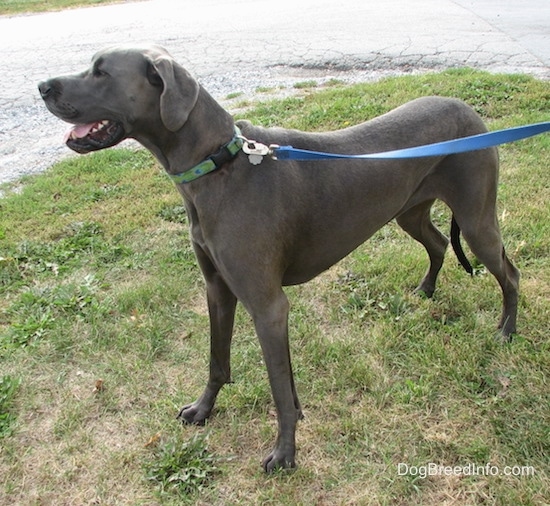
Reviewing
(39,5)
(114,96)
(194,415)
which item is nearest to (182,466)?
(194,415)

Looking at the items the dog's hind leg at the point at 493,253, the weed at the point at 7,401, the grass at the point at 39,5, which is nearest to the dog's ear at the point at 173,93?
the dog's hind leg at the point at 493,253

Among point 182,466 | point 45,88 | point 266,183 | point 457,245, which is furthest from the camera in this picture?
point 457,245

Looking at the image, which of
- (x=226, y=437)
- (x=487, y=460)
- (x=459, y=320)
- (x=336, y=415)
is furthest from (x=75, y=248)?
(x=487, y=460)

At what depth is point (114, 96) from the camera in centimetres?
238

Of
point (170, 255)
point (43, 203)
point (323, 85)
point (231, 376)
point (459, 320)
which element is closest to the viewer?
point (231, 376)

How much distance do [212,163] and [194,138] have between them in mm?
130

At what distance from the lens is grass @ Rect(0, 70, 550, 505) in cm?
274

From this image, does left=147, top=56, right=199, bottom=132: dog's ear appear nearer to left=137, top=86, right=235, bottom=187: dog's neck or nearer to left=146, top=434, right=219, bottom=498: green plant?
left=137, top=86, right=235, bottom=187: dog's neck

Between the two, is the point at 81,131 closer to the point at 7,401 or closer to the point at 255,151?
the point at 255,151

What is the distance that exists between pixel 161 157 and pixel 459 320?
2.16 metres

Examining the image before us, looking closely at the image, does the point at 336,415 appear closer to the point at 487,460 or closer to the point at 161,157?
the point at 487,460

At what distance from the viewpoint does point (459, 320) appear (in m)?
3.64

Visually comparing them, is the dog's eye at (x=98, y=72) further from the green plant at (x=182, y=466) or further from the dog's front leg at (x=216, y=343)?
the green plant at (x=182, y=466)

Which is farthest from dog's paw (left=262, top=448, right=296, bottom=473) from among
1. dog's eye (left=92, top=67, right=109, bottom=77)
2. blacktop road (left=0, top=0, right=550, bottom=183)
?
blacktop road (left=0, top=0, right=550, bottom=183)
